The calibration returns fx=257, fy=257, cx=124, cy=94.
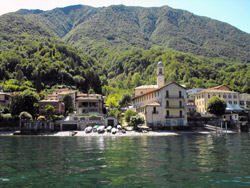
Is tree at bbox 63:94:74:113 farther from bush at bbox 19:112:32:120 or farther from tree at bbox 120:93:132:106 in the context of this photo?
tree at bbox 120:93:132:106

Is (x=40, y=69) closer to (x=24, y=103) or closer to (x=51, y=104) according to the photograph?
(x=24, y=103)

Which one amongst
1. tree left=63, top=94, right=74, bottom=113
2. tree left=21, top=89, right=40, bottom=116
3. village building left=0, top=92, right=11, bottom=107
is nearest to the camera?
tree left=21, top=89, right=40, bottom=116

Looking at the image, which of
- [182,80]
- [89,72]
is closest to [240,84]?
[182,80]

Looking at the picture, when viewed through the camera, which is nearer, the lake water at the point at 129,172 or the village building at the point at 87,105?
the lake water at the point at 129,172

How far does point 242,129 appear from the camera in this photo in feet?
233

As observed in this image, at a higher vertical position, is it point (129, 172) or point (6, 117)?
point (6, 117)

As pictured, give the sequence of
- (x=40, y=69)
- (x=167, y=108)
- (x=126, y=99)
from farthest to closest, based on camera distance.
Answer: (x=40, y=69), (x=126, y=99), (x=167, y=108)

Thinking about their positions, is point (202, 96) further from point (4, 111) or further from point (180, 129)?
point (4, 111)

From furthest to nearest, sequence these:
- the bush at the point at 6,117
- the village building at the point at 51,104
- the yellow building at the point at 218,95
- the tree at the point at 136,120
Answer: the yellow building at the point at 218,95
the village building at the point at 51,104
the bush at the point at 6,117
the tree at the point at 136,120

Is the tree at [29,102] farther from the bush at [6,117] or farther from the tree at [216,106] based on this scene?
the tree at [216,106]

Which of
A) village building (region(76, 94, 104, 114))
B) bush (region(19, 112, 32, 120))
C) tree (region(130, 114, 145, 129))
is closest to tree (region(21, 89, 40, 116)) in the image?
bush (region(19, 112, 32, 120))

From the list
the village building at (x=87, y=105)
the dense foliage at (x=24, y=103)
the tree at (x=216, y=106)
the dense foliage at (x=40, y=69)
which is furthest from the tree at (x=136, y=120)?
the dense foliage at (x=40, y=69)

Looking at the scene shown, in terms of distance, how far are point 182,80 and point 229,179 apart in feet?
498

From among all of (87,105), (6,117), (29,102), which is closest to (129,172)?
(6,117)
